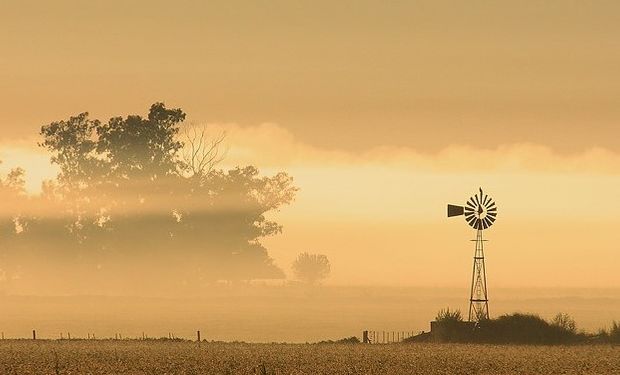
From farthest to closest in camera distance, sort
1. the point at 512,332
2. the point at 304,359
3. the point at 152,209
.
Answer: the point at 152,209 < the point at 512,332 < the point at 304,359

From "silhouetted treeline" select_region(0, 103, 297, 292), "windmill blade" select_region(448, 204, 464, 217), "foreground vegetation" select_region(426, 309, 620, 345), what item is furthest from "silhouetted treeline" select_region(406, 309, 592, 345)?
"silhouetted treeline" select_region(0, 103, 297, 292)

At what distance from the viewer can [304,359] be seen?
68.2 metres

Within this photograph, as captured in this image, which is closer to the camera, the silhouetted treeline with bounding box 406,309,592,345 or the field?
the field

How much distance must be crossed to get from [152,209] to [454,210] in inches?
2078

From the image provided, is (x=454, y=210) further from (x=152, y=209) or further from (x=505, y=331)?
(x=152, y=209)

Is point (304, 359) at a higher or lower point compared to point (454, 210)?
lower

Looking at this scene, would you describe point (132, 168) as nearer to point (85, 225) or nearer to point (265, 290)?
point (85, 225)

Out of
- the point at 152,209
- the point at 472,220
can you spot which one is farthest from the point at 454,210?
the point at 152,209

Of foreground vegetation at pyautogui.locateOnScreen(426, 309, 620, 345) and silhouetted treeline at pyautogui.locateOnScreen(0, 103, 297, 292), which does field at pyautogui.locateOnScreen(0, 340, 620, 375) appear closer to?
foreground vegetation at pyautogui.locateOnScreen(426, 309, 620, 345)

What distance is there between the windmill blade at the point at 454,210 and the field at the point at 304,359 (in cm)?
1107

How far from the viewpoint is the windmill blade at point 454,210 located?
89938mm

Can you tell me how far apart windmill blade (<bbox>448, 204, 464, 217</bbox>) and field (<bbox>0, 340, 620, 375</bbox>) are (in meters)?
11.1

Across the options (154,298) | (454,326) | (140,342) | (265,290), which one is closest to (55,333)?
(154,298)

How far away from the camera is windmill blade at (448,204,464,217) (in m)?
89.9
